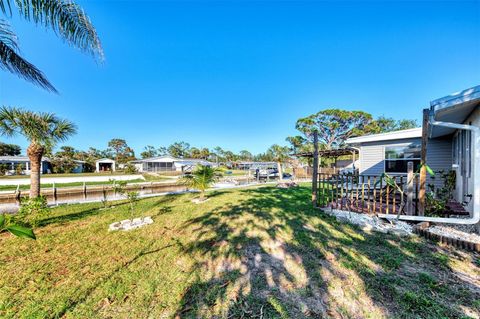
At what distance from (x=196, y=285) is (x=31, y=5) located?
498 centimetres

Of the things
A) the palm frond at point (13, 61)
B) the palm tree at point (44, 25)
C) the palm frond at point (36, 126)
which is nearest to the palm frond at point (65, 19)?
the palm tree at point (44, 25)

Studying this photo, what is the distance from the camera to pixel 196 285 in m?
2.38

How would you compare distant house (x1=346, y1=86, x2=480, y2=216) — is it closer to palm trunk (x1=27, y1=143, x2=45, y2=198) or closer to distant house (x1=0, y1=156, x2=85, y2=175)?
palm trunk (x1=27, y1=143, x2=45, y2=198)

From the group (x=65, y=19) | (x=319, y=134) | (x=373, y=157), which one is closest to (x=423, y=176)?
(x=373, y=157)

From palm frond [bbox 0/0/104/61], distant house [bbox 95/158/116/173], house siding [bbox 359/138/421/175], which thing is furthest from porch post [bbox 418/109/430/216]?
distant house [bbox 95/158/116/173]

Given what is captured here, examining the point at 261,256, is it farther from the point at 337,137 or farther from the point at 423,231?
the point at 337,137

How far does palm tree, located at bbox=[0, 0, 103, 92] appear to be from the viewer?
3014 mm

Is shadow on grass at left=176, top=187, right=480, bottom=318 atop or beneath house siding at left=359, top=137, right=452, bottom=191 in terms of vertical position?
beneath

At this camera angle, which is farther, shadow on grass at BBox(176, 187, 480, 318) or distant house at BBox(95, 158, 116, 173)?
distant house at BBox(95, 158, 116, 173)

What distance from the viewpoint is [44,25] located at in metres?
3.23

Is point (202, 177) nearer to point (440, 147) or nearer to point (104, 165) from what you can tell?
point (440, 147)

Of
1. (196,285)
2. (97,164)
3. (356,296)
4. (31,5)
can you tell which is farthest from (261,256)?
(97,164)

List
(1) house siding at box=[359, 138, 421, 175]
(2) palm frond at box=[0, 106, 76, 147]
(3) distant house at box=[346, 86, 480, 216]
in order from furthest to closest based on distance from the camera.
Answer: (1) house siding at box=[359, 138, 421, 175]
(2) palm frond at box=[0, 106, 76, 147]
(3) distant house at box=[346, 86, 480, 216]

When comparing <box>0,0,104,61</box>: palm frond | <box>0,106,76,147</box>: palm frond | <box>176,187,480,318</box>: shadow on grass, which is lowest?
<box>176,187,480,318</box>: shadow on grass
